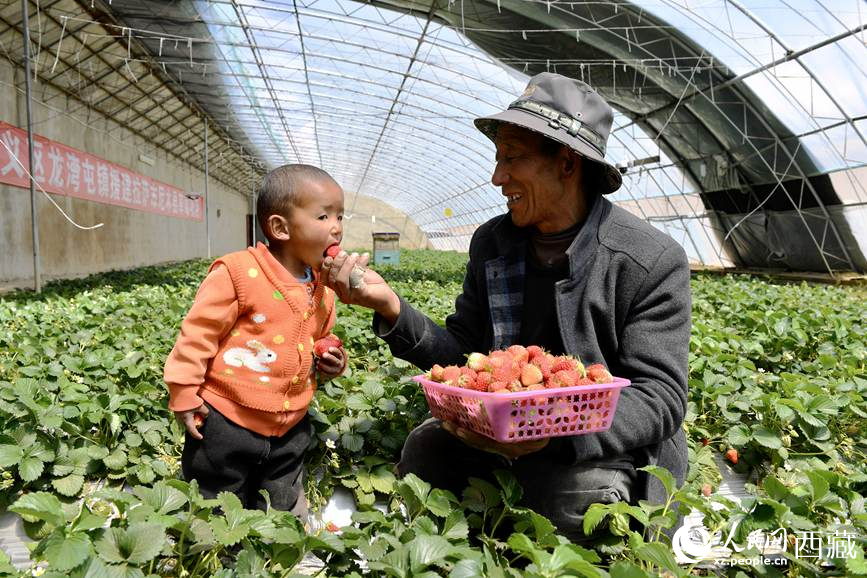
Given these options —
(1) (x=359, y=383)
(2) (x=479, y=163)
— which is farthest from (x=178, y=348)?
(2) (x=479, y=163)

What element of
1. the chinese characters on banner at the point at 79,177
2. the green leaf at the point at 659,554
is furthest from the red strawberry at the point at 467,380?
the chinese characters on banner at the point at 79,177

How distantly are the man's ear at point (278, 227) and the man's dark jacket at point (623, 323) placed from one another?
0.44 m

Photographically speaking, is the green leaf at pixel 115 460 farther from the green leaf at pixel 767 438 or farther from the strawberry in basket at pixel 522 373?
the green leaf at pixel 767 438

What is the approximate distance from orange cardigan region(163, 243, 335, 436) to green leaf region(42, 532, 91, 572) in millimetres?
726

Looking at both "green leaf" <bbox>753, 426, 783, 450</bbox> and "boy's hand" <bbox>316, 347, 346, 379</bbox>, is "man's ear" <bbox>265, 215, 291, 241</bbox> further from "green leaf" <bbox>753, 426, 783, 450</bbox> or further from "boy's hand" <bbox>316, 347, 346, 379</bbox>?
"green leaf" <bbox>753, 426, 783, 450</bbox>

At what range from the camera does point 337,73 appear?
54.9 ft

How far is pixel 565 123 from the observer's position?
198 centimetres

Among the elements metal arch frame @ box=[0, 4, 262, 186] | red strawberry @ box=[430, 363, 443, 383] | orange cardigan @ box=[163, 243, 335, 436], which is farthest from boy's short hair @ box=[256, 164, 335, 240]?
metal arch frame @ box=[0, 4, 262, 186]

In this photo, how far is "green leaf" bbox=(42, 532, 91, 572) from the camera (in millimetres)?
1200

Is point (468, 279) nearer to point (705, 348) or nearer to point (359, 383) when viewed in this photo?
point (359, 383)

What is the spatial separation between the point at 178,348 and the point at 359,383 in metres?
1.27

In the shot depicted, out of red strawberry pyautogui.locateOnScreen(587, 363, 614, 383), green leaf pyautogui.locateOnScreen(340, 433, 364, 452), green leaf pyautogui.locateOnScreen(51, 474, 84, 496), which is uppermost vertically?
red strawberry pyautogui.locateOnScreen(587, 363, 614, 383)

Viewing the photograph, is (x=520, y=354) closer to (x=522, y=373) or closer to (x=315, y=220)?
(x=522, y=373)

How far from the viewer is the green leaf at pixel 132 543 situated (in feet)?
4.27
